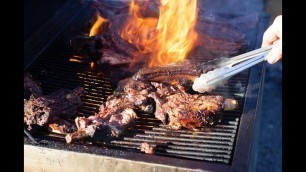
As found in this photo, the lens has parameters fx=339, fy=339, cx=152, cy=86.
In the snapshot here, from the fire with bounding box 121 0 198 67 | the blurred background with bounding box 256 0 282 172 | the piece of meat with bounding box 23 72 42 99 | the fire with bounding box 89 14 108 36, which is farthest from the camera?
the blurred background with bounding box 256 0 282 172

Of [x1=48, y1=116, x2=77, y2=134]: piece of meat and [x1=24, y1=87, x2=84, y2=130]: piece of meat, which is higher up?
[x1=24, y1=87, x2=84, y2=130]: piece of meat

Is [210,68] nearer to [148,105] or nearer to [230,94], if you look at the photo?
[230,94]

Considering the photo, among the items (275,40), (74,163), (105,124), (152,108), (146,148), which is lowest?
(74,163)

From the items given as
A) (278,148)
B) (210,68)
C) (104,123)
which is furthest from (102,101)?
(278,148)

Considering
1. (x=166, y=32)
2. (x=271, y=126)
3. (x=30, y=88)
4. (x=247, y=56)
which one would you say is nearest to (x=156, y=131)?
(x=247, y=56)

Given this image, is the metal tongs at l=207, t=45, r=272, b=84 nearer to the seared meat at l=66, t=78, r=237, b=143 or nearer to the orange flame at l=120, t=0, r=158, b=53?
the seared meat at l=66, t=78, r=237, b=143

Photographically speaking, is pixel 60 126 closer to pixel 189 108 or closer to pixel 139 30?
pixel 189 108

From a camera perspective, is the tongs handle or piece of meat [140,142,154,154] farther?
the tongs handle

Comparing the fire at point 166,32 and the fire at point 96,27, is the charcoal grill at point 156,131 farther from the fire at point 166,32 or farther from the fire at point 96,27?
the fire at point 96,27

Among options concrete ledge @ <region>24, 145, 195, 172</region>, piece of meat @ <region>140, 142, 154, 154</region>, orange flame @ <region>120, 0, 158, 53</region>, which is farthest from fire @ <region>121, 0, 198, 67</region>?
concrete ledge @ <region>24, 145, 195, 172</region>
